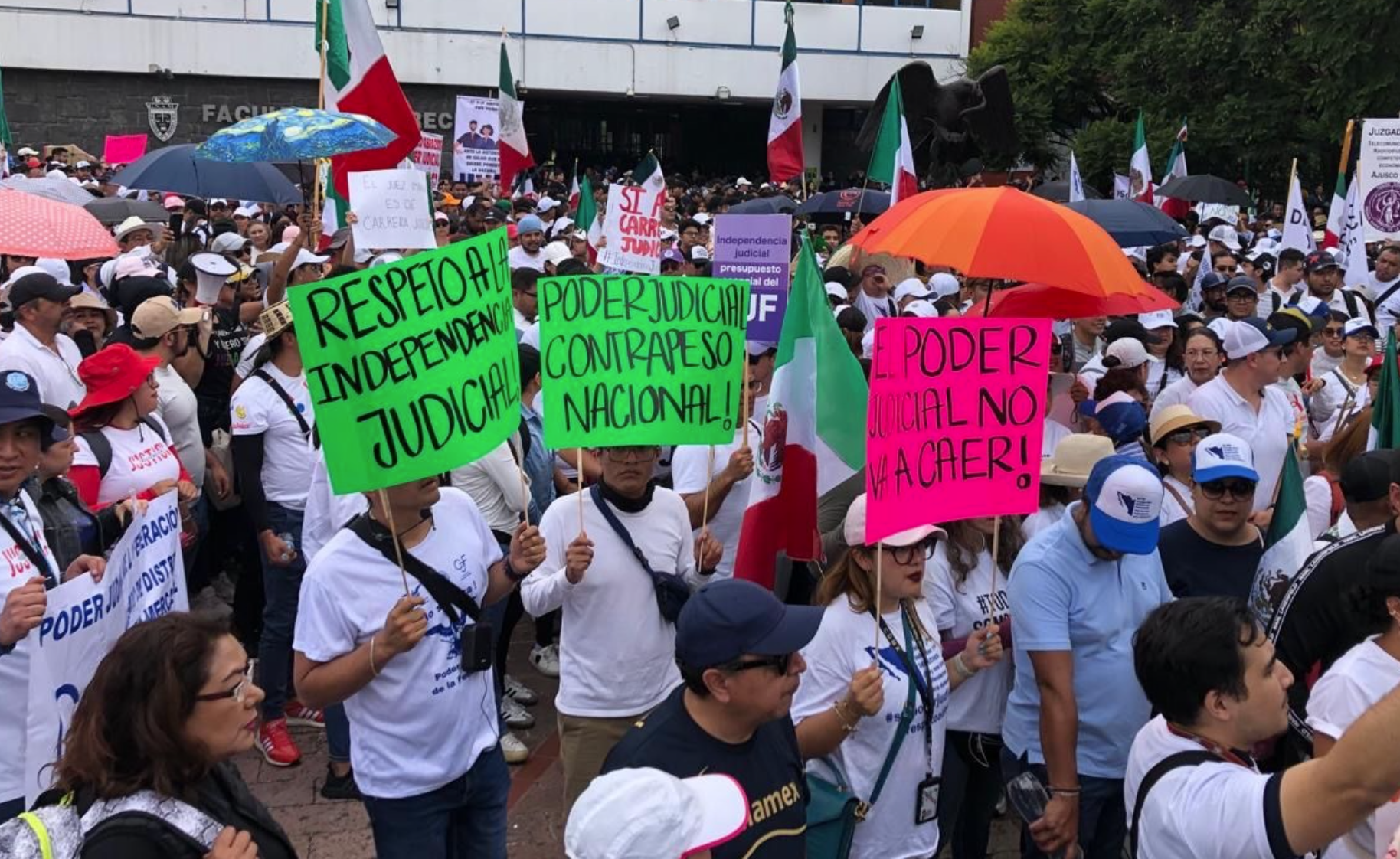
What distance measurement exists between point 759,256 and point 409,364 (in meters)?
3.99

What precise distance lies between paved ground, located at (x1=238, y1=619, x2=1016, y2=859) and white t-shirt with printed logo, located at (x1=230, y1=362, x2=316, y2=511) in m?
1.12

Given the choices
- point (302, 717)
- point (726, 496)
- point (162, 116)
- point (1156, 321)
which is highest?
point (162, 116)

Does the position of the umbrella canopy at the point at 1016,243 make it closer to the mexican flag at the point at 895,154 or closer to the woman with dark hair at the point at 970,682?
the woman with dark hair at the point at 970,682

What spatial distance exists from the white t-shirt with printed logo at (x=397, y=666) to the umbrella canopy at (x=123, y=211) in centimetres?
1049

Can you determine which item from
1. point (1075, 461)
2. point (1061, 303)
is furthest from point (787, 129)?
point (1075, 461)

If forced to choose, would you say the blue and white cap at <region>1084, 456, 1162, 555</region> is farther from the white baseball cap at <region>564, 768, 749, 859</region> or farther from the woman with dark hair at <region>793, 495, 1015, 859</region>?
the white baseball cap at <region>564, 768, 749, 859</region>

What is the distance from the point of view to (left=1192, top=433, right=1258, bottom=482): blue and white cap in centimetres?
396

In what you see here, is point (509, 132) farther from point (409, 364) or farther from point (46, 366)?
point (409, 364)

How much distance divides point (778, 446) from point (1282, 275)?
850 cm

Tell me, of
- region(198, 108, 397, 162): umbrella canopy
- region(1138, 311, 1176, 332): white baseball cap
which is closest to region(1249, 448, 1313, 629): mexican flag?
region(1138, 311, 1176, 332): white baseball cap

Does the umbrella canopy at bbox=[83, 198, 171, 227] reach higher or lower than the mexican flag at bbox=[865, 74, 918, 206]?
lower

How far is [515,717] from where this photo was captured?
5.91 meters

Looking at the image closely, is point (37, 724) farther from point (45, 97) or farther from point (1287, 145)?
point (45, 97)

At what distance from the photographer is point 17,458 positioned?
12.0 ft
